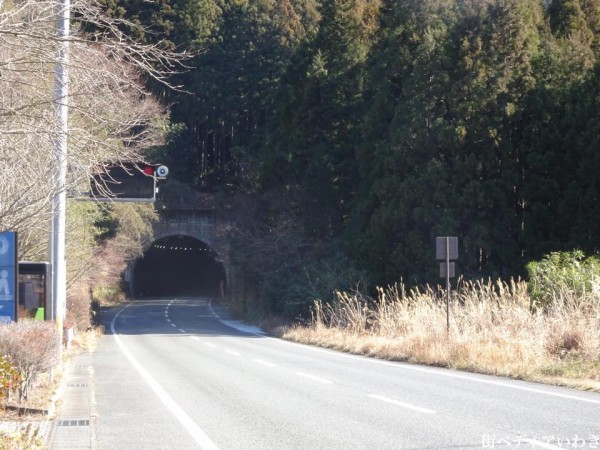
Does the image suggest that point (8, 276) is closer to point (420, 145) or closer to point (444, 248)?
point (444, 248)

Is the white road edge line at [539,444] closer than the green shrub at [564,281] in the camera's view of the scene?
Yes

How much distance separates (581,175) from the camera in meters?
29.9

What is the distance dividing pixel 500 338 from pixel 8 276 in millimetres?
10333

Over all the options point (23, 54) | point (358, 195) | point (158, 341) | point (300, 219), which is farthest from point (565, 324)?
point (300, 219)

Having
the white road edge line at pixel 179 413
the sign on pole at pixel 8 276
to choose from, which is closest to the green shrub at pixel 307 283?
the white road edge line at pixel 179 413

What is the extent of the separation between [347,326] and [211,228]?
1183 inches

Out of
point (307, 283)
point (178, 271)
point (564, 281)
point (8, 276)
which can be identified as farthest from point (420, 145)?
point (178, 271)

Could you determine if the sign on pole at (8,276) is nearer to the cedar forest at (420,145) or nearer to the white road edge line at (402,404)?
the white road edge line at (402,404)

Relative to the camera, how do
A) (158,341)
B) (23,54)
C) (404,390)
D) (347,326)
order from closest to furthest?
(23,54) → (404,390) → (347,326) → (158,341)

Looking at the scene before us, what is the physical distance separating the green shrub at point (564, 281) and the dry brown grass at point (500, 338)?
236mm

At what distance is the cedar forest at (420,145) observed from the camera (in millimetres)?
30641

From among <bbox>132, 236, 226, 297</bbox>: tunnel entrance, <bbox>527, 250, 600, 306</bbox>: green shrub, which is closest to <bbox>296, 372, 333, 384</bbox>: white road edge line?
<bbox>527, 250, 600, 306</bbox>: green shrub

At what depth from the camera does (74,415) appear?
1104 centimetres

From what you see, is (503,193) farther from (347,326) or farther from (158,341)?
(158,341)
